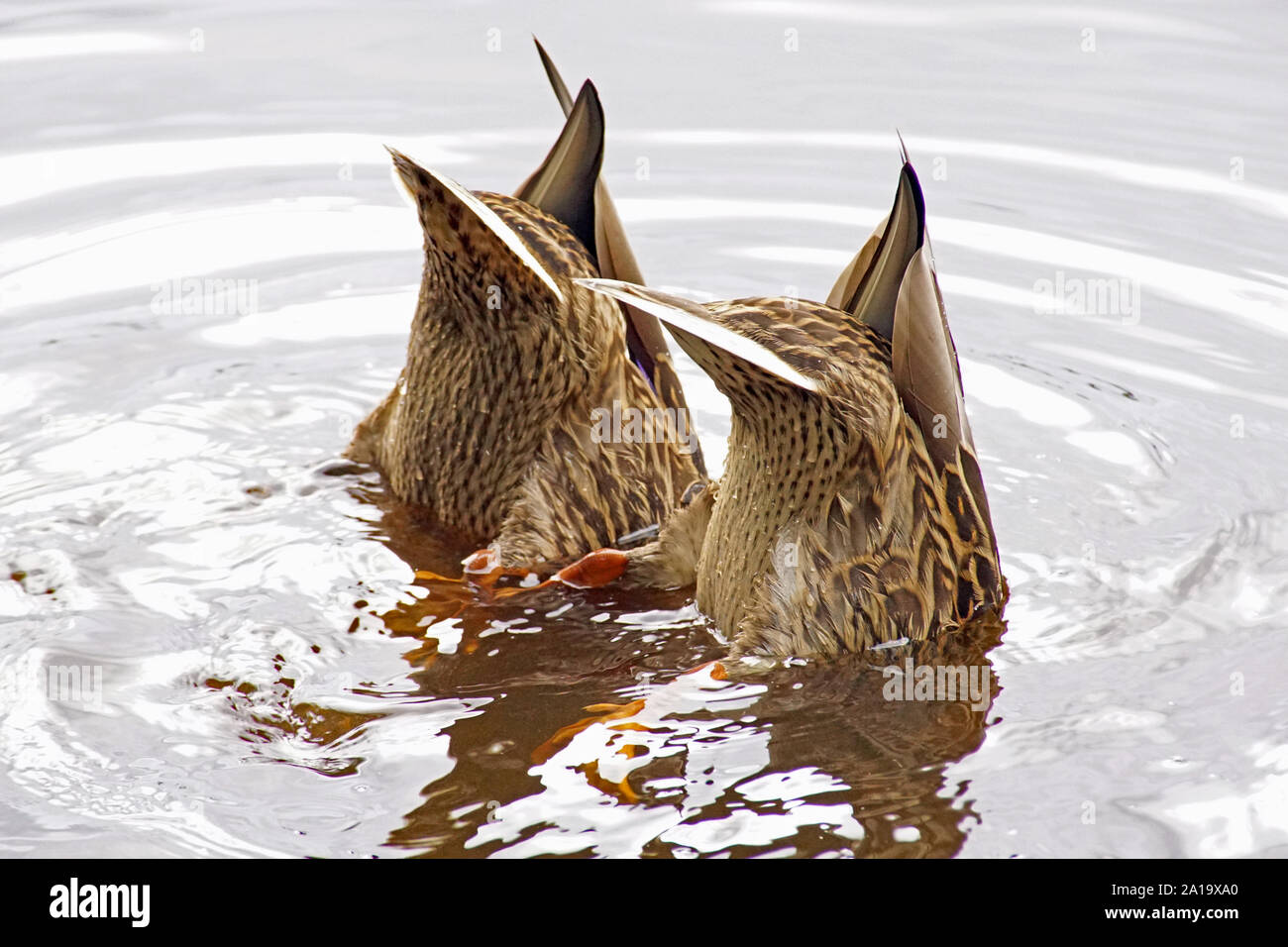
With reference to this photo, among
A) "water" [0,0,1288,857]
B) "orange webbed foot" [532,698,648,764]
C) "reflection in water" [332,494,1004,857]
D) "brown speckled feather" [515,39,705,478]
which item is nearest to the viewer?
"reflection in water" [332,494,1004,857]

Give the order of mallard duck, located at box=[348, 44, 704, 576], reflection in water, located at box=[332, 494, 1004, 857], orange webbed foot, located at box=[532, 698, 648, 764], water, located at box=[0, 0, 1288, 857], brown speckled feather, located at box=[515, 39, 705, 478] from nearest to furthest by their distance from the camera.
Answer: reflection in water, located at box=[332, 494, 1004, 857] → water, located at box=[0, 0, 1288, 857] → orange webbed foot, located at box=[532, 698, 648, 764] → mallard duck, located at box=[348, 44, 704, 576] → brown speckled feather, located at box=[515, 39, 705, 478]

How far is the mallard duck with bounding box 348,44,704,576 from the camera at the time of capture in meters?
4.99

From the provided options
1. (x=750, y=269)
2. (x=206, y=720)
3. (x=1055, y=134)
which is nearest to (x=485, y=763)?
(x=206, y=720)

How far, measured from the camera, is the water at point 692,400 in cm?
404

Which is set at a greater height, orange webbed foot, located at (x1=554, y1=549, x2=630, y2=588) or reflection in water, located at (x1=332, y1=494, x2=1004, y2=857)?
orange webbed foot, located at (x1=554, y1=549, x2=630, y2=588)

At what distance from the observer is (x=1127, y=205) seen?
8312 millimetres

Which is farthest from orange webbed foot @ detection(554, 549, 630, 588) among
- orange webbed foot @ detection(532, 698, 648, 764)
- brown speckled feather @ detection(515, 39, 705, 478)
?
orange webbed foot @ detection(532, 698, 648, 764)

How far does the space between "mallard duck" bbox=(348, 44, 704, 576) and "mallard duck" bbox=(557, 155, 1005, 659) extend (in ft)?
2.14

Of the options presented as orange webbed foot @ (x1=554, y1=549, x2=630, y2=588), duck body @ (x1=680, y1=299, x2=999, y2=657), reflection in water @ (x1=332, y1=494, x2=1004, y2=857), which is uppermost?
duck body @ (x1=680, y1=299, x2=999, y2=657)

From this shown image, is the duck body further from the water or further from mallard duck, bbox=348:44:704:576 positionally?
mallard duck, bbox=348:44:704:576

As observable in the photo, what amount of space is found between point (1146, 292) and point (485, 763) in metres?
4.76

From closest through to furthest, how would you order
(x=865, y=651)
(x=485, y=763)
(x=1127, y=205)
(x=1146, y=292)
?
(x=485, y=763)
(x=865, y=651)
(x=1146, y=292)
(x=1127, y=205)

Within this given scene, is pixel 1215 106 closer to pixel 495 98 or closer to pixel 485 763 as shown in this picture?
pixel 495 98

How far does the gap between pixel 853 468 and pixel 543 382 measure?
125cm
